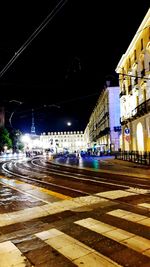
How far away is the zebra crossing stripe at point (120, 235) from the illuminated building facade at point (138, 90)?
19.4m

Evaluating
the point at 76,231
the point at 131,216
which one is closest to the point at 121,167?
the point at 131,216

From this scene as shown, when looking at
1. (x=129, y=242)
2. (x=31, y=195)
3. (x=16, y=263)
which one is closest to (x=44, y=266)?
(x=16, y=263)

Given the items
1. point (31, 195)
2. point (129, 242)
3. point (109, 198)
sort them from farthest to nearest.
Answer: point (31, 195), point (109, 198), point (129, 242)

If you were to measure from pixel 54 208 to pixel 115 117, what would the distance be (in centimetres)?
4759

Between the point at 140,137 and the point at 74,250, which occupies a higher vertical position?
the point at 140,137

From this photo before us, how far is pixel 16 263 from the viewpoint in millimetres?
4188

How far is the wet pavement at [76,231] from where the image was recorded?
429 centimetres

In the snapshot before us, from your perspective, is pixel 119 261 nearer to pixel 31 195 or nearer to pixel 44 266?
pixel 44 266

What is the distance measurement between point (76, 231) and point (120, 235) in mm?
992

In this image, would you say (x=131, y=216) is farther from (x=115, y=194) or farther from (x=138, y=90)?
(x=138, y=90)

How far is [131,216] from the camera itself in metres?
6.68

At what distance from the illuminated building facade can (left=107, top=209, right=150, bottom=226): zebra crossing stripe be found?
1824 centimetres

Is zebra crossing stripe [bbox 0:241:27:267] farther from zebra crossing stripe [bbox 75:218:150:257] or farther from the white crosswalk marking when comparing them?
the white crosswalk marking

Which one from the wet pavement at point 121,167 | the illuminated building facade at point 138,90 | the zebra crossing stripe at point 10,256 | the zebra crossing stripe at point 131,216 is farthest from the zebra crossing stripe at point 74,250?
the illuminated building facade at point 138,90
